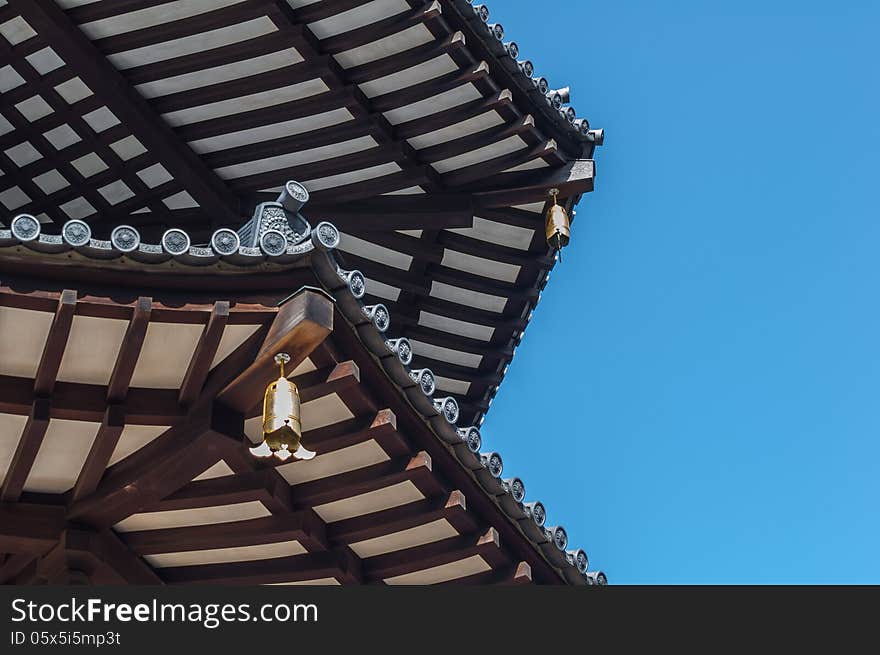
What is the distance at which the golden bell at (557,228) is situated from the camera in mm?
15125

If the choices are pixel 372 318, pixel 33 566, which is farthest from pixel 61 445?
pixel 372 318

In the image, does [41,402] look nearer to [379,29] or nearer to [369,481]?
[369,481]

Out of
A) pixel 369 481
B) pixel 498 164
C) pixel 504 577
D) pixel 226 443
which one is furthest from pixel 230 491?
pixel 498 164

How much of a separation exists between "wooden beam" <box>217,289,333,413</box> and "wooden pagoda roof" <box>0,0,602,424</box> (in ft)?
13.6

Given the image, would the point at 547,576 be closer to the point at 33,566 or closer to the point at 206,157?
the point at 33,566

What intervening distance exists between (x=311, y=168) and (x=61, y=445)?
473 centimetres

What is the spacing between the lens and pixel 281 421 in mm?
10070

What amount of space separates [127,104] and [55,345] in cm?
Result: 457

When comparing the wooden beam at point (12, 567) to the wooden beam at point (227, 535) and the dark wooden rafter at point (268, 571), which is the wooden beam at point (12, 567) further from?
the dark wooden rafter at point (268, 571)

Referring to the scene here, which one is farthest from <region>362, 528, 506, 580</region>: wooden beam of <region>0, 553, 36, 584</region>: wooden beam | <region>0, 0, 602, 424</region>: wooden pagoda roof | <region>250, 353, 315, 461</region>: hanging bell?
<region>0, 0, 602, 424</region>: wooden pagoda roof

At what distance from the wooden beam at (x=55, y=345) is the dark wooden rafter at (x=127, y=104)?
4.35 metres

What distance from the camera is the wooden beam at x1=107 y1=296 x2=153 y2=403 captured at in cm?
1002

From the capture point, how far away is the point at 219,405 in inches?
420

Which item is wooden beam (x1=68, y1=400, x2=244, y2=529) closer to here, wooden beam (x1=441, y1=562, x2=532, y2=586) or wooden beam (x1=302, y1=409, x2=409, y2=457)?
wooden beam (x1=302, y1=409, x2=409, y2=457)
